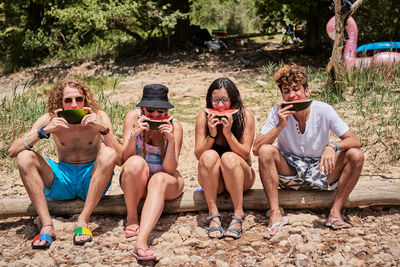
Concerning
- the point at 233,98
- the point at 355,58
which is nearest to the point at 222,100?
the point at 233,98

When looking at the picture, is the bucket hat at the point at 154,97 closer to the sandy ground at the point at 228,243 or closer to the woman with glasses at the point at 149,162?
the woman with glasses at the point at 149,162

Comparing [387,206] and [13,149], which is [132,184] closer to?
[13,149]

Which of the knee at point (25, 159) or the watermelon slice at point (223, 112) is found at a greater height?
the watermelon slice at point (223, 112)

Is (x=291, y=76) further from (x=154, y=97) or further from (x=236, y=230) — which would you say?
(x=236, y=230)

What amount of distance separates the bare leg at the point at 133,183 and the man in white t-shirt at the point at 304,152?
0.94m

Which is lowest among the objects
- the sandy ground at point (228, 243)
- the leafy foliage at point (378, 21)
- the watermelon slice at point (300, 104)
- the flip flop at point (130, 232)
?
the sandy ground at point (228, 243)

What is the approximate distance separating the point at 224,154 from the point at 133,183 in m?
0.74

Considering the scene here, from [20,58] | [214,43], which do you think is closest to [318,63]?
[214,43]

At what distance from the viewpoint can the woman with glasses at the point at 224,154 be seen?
10.1 feet

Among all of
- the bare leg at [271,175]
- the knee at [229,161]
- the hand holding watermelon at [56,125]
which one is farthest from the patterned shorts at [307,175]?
the hand holding watermelon at [56,125]

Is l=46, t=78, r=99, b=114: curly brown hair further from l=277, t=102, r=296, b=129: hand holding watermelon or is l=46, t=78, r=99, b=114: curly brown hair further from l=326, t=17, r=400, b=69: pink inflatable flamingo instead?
l=326, t=17, r=400, b=69: pink inflatable flamingo

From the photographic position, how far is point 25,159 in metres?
3.06

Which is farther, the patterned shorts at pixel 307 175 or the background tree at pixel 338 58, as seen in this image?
the background tree at pixel 338 58

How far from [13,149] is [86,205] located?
0.73 m
